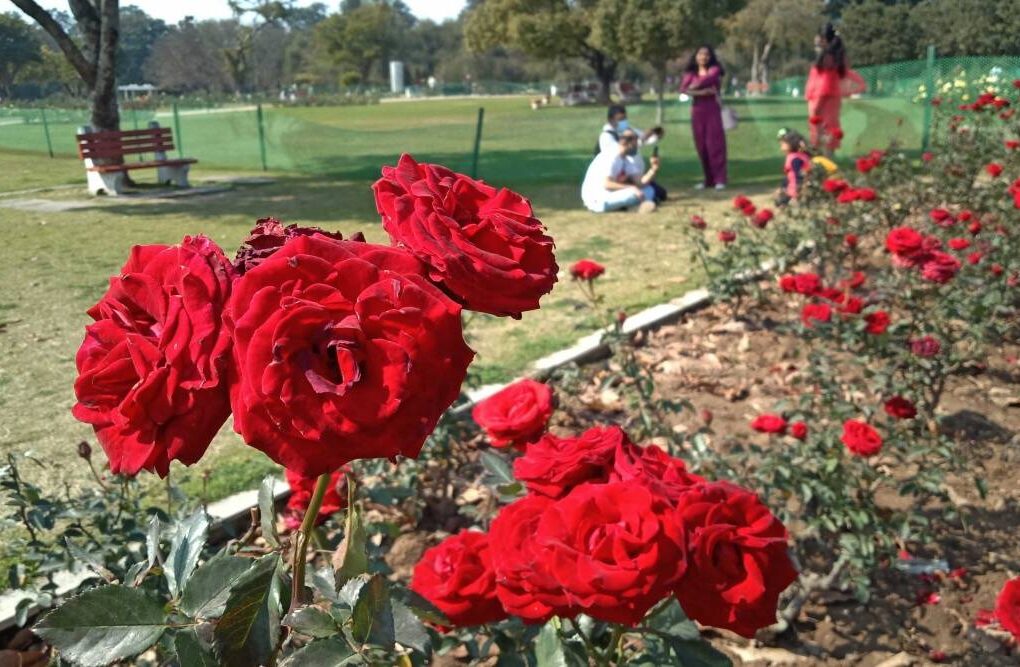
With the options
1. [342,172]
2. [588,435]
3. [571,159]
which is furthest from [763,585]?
[571,159]

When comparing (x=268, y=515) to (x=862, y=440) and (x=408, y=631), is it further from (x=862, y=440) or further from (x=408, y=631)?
(x=862, y=440)

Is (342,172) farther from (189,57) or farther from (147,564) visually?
(189,57)

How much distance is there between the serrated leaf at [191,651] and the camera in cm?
81

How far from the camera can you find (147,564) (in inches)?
44.3

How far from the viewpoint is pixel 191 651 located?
0.82m

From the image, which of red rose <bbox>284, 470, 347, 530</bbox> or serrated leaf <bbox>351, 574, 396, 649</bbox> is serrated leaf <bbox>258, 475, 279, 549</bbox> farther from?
red rose <bbox>284, 470, 347, 530</bbox>

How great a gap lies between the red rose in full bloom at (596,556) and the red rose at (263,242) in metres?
0.41

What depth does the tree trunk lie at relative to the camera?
34.0 ft

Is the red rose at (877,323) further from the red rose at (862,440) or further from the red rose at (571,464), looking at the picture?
the red rose at (571,464)

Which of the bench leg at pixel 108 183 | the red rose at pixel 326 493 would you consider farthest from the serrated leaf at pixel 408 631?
the bench leg at pixel 108 183

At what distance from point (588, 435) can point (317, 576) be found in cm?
40

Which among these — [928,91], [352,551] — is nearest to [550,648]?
[352,551]

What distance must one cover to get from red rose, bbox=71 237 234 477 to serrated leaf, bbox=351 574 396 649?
221mm

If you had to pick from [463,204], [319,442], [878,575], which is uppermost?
[463,204]
